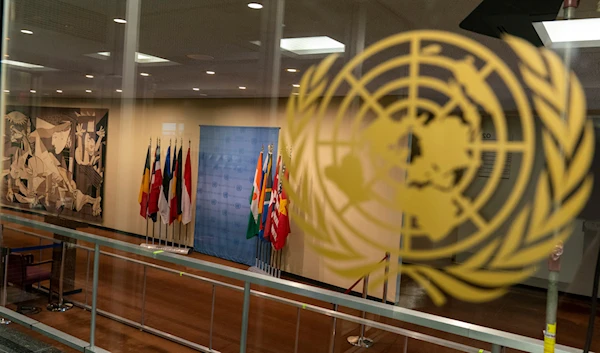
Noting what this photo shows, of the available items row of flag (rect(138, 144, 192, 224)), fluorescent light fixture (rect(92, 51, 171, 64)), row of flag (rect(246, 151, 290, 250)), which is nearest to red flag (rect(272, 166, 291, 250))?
row of flag (rect(246, 151, 290, 250))

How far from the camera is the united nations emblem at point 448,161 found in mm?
1646

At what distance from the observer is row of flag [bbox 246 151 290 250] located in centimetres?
255

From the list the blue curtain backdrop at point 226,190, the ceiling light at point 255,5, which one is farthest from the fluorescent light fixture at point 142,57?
the ceiling light at point 255,5

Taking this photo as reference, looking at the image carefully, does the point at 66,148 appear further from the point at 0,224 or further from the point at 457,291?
the point at 457,291

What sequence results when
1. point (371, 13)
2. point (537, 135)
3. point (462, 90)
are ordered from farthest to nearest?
point (371, 13), point (462, 90), point (537, 135)

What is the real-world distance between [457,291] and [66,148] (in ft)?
11.8

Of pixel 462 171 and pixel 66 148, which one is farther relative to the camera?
pixel 66 148

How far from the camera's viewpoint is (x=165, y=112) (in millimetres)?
3533

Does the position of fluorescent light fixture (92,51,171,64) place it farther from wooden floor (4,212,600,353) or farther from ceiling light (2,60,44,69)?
wooden floor (4,212,600,353)

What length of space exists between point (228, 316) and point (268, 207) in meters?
1.57

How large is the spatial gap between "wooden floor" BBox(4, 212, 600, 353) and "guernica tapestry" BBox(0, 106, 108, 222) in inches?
12.0

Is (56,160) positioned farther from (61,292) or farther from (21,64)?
(61,292)

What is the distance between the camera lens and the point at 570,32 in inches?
71.7

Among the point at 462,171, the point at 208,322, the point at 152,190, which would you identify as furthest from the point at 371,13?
the point at 208,322
